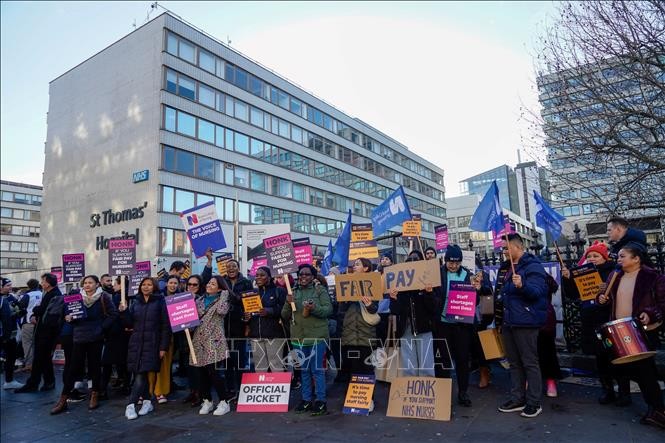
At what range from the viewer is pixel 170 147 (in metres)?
34.4

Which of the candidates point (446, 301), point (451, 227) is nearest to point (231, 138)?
point (446, 301)

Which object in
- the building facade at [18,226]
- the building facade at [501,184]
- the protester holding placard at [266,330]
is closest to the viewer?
the protester holding placard at [266,330]

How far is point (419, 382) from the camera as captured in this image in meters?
6.25

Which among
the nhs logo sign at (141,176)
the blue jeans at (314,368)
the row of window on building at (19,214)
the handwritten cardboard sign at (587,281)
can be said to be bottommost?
the blue jeans at (314,368)

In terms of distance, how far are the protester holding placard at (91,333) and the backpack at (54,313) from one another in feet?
2.59

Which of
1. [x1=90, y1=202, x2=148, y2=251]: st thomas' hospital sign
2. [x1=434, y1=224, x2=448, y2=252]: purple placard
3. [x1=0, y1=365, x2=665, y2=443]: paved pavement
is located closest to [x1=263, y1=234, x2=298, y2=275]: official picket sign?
[x1=0, y1=365, x2=665, y2=443]: paved pavement

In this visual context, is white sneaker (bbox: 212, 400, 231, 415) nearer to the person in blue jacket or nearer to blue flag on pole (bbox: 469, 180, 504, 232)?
the person in blue jacket

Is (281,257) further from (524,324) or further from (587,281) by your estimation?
(587,281)

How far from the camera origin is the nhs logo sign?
33.6 metres

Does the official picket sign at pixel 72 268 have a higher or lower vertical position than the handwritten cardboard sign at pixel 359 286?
higher

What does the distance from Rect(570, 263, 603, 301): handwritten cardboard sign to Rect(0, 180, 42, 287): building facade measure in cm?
9097

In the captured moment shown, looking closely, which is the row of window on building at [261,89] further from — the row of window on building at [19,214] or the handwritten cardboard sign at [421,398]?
the row of window on building at [19,214]

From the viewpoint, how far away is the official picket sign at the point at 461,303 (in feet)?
21.0

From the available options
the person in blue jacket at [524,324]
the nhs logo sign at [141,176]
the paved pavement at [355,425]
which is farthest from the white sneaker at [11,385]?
the nhs logo sign at [141,176]
